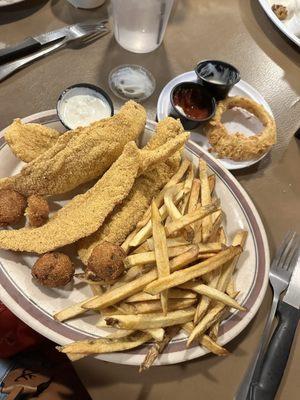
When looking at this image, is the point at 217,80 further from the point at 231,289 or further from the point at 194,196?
the point at 231,289

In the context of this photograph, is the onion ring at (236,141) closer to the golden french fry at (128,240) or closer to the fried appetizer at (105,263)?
the golden french fry at (128,240)

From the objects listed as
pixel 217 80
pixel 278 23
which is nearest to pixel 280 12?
pixel 278 23

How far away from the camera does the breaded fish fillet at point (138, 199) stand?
62.2 inches

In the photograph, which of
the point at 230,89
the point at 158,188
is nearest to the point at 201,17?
the point at 230,89

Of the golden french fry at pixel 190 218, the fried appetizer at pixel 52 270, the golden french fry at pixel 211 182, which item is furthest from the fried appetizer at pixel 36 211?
the golden french fry at pixel 211 182

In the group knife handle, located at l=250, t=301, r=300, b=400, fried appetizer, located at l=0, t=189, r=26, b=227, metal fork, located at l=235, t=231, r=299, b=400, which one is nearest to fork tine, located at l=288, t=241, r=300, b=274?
metal fork, located at l=235, t=231, r=299, b=400

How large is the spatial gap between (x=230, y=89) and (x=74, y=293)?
132 centimetres

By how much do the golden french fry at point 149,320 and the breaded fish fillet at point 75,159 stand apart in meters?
0.59

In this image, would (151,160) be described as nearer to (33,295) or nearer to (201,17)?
(33,295)

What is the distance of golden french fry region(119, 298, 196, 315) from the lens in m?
1.41

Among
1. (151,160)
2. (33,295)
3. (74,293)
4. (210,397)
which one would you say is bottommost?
(210,397)

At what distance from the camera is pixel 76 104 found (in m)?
1.88

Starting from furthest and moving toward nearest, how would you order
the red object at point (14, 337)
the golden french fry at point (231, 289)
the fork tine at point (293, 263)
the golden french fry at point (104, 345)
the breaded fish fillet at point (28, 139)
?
the red object at point (14, 337) → the fork tine at point (293, 263) → the breaded fish fillet at point (28, 139) → the golden french fry at point (231, 289) → the golden french fry at point (104, 345)

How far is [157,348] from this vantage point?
1382mm
